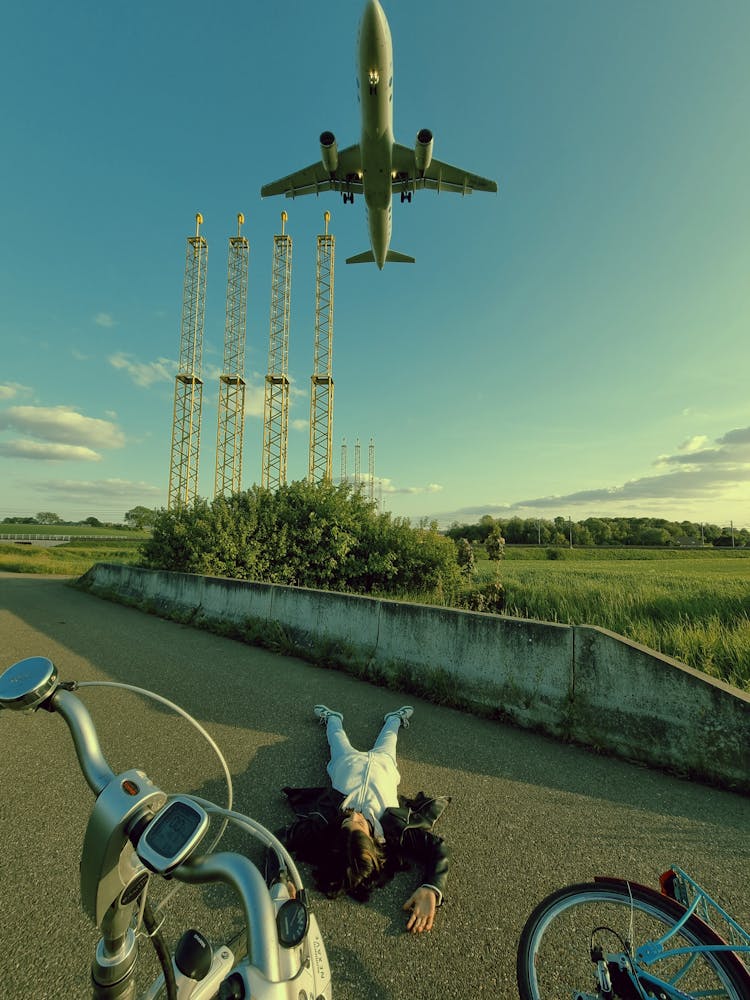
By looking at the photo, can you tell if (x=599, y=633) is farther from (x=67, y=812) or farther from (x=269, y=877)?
(x=67, y=812)

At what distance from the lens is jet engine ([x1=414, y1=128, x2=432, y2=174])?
14859mm

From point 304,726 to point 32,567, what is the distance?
28.6 metres

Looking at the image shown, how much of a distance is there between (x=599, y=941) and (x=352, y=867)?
1283 mm

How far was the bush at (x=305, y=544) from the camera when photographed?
12.8 m

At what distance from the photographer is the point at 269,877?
8.64ft

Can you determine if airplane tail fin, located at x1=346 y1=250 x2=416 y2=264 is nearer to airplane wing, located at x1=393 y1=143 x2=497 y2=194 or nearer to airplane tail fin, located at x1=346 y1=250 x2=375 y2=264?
airplane tail fin, located at x1=346 y1=250 x2=375 y2=264

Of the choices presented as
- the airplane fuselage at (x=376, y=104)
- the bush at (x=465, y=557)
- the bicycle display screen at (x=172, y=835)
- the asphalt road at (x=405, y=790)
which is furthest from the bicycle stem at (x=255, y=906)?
the bush at (x=465, y=557)

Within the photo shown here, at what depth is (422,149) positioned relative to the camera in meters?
15.5

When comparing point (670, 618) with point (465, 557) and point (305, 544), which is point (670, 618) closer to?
point (305, 544)

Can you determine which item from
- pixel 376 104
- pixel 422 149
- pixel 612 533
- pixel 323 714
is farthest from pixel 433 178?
pixel 612 533

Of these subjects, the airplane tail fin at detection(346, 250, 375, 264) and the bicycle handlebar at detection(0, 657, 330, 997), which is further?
the airplane tail fin at detection(346, 250, 375, 264)

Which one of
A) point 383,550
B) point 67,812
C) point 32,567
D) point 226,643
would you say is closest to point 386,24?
point 383,550

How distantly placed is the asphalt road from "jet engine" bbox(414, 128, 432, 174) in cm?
1606

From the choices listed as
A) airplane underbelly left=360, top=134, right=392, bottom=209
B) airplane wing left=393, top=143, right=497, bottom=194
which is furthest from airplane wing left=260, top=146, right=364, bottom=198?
airplane underbelly left=360, top=134, right=392, bottom=209
